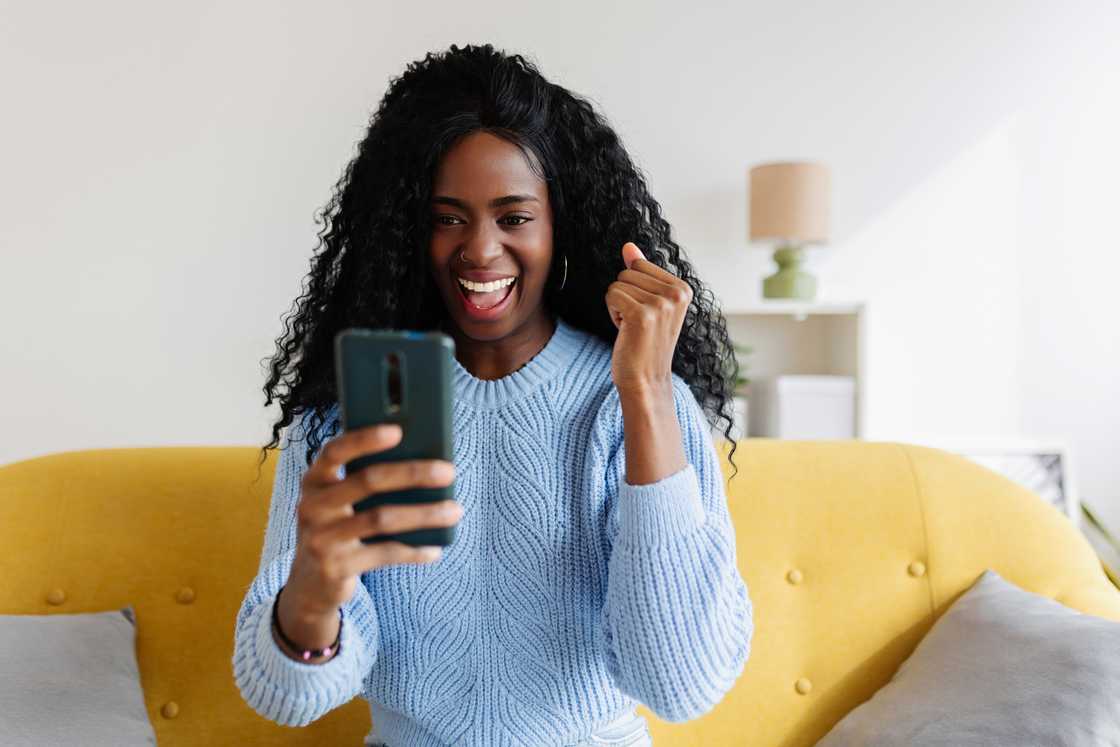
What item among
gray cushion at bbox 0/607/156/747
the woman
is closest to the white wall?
gray cushion at bbox 0/607/156/747

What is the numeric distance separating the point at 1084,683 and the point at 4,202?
9.22 feet

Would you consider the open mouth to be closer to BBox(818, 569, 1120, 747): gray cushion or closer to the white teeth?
the white teeth

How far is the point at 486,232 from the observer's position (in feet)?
3.62

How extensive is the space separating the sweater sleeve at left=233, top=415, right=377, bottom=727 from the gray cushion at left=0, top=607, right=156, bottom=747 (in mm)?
352

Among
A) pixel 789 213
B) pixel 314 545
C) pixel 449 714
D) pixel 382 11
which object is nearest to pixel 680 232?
pixel 789 213

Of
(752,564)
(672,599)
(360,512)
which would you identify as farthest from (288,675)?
(752,564)

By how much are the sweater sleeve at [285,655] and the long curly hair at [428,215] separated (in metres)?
0.08

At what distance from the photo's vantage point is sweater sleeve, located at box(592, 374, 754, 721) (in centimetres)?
103

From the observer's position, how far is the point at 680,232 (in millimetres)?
3057

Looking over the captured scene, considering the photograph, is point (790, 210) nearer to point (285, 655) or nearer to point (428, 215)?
point (428, 215)

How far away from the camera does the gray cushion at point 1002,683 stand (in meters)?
1.14

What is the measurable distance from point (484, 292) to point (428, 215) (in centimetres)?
12

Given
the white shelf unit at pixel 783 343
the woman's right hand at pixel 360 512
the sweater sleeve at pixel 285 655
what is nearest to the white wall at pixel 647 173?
the white shelf unit at pixel 783 343

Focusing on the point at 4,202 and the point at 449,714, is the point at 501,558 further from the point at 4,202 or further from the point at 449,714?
the point at 4,202
